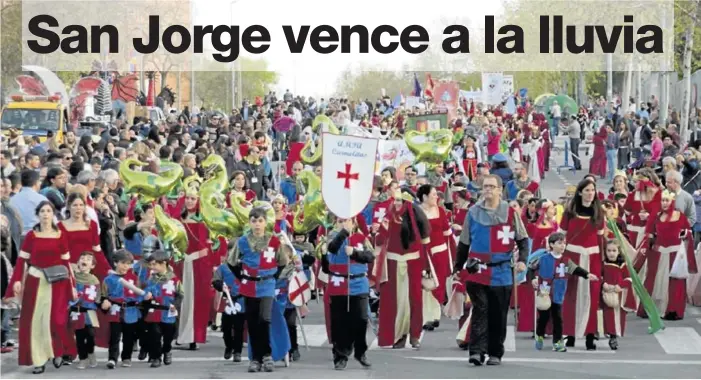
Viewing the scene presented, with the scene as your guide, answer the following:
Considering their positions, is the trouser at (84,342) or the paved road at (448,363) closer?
the paved road at (448,363)

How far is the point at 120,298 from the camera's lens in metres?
15.6

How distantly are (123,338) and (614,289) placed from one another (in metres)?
5.03

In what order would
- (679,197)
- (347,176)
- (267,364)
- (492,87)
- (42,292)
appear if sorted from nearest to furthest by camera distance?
(267,364)
(42,292)
(347,176)
(679,197)
(492,87)

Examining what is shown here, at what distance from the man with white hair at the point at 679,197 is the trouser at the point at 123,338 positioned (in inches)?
291

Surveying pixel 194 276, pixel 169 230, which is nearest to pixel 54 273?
pixel 169 230

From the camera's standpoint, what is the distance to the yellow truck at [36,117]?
117 ft

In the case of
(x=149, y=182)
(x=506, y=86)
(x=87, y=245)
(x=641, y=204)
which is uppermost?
(x=506, y=86)

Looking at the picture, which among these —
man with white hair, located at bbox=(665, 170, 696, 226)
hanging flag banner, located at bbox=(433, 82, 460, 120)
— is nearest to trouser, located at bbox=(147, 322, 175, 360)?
man with white hair, located at bbox=(665, 170, 696, 226)

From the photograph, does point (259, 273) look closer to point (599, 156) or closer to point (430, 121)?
point (430, 121)

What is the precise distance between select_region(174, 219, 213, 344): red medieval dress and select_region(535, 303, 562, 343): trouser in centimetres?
332

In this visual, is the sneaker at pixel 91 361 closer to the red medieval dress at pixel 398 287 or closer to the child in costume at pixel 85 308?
the child in costume at pixel 85 308

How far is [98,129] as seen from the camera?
33594mm

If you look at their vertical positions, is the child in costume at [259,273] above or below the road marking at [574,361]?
above

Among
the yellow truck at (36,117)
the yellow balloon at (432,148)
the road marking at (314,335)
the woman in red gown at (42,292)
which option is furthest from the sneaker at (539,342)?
the yellow truck at (36,117)
